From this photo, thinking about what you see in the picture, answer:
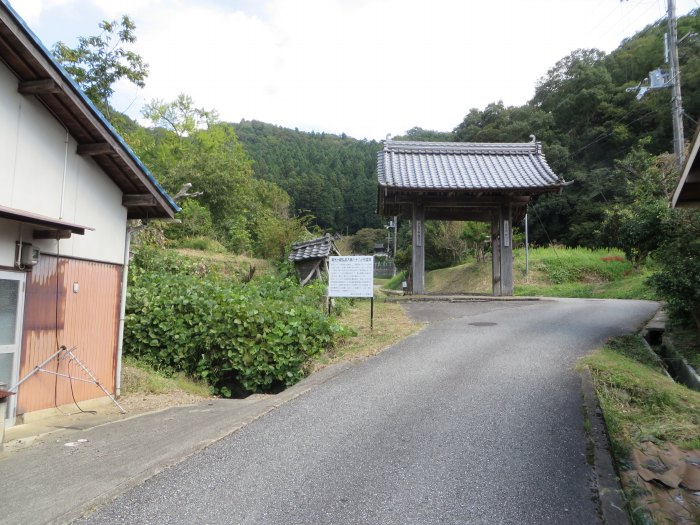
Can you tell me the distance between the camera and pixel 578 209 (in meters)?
28.3

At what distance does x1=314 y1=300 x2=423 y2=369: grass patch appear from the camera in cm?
748

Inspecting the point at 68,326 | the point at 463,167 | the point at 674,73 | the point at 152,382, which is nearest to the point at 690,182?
the point at 68,326

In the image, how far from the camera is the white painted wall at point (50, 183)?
475cm

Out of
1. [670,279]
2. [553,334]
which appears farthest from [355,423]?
[670,279]

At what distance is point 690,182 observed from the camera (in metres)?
4.68

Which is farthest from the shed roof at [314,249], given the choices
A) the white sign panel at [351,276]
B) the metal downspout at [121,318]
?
the metal downspout at [121,318]

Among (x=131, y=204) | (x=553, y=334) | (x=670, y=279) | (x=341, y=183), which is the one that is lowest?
(x=553, y=334)

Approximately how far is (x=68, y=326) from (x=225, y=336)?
246 centimetres

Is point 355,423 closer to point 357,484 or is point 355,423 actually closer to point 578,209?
point 357,484

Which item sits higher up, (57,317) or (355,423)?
(57,317)

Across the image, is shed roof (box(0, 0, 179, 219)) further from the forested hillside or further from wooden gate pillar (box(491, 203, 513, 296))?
the forested hillside

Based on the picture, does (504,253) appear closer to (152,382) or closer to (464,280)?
(464,280)

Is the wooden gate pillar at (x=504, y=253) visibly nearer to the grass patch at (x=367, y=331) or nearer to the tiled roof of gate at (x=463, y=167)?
the tiled roof of gate at (x=463, y=167)

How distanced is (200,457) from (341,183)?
52866mm
